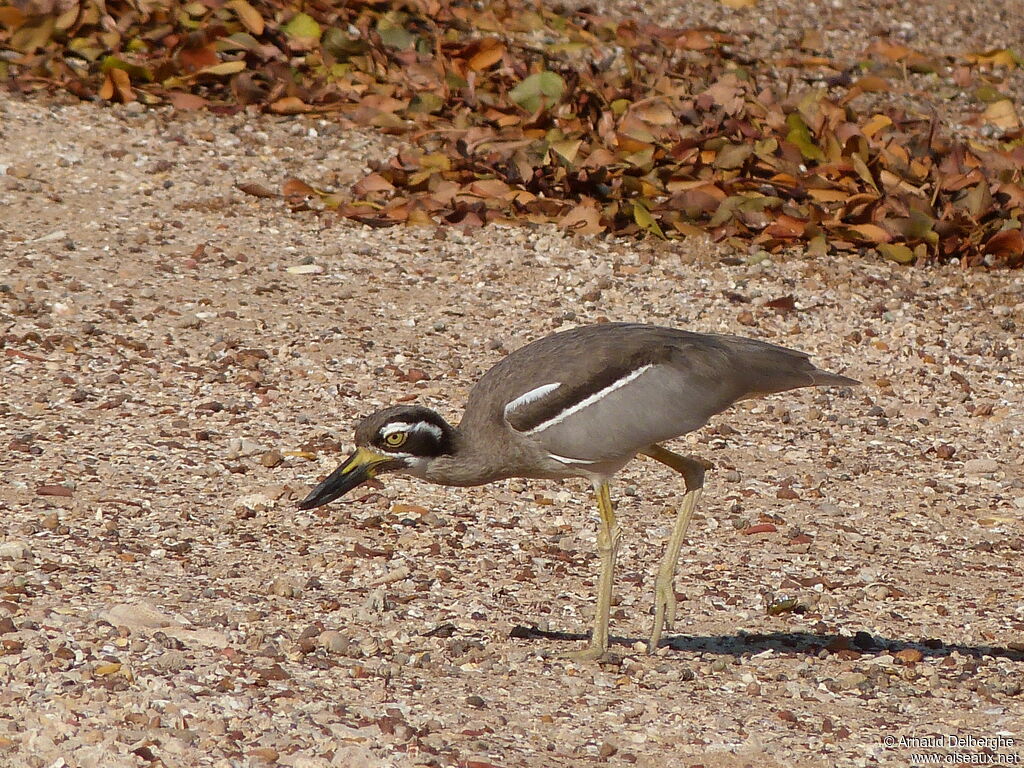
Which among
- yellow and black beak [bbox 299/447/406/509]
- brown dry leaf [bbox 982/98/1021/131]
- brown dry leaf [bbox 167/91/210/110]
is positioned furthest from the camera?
brown dry leaf [bbox 982/98/1021/131]

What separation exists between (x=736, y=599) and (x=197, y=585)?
2.32 metres

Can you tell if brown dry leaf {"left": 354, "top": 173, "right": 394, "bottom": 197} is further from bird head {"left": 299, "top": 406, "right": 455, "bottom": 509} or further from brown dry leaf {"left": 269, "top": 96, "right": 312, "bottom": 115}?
bird head {"left": 299, "top": 406, "right": 455, "bottom": 509}

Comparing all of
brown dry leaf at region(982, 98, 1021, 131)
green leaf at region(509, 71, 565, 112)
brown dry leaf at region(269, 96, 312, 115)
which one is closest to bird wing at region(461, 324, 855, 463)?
green leaf at region(509, 71, 565, 112)

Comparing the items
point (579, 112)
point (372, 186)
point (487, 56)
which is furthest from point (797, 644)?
point (487, 56)

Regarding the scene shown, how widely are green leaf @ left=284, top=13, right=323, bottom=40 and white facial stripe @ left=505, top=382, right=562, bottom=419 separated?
286 inches

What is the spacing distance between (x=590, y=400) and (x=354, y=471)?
98 cm

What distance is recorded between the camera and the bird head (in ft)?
18.7

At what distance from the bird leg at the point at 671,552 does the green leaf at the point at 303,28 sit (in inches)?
278

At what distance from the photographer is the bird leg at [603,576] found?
575 cm

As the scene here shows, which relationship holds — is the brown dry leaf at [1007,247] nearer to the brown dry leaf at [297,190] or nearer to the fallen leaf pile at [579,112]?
the fallen leaf pile at [579,112]

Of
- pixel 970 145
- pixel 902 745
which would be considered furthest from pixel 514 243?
pixel 902 745

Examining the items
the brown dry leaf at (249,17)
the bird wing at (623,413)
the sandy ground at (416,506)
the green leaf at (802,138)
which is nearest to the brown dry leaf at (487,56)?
the sandy ground at (416,506)

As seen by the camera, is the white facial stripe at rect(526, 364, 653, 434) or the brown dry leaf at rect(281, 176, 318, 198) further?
the brown dry leaf at rect(281, 176, 318, 198)

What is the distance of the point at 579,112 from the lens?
37.3 feet
